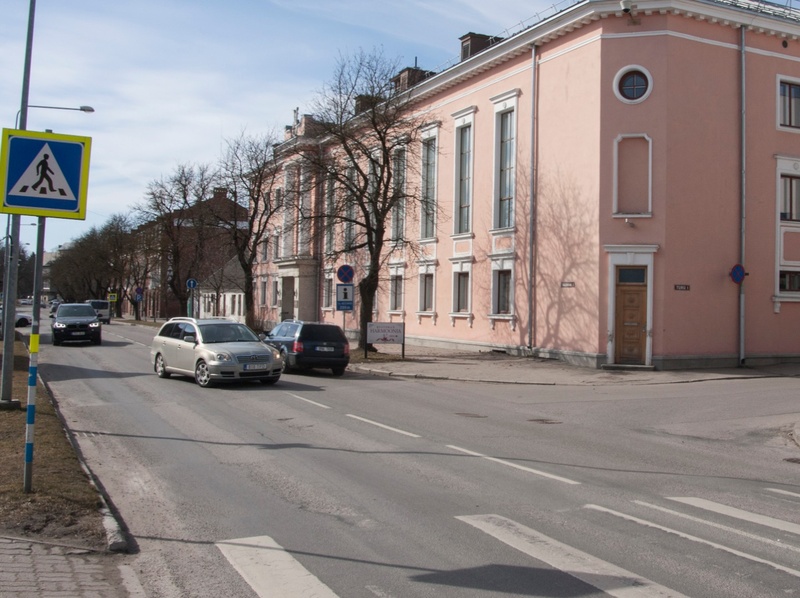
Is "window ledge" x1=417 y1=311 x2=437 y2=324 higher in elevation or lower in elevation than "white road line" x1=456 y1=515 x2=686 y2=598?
higher

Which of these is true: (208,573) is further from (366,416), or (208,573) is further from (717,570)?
(366,416)

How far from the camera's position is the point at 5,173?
282 inches

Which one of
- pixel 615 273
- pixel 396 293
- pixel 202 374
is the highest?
pixel 615 273

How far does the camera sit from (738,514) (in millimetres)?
7320

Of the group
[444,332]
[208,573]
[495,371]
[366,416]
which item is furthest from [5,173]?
[444,332]

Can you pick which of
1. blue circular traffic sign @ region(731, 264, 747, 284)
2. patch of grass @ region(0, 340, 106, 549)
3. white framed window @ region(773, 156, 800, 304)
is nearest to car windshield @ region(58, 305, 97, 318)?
blue circular traffic sign @ region(731, 264, 747, 284)

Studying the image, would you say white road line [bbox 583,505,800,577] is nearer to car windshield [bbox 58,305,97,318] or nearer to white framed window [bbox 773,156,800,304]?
white framed window [bbox 773,156,800,304]

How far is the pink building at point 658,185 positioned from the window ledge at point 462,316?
9.12 feet

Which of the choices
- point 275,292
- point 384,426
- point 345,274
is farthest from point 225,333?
point 275,292

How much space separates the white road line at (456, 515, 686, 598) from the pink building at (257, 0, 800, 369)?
19131mm

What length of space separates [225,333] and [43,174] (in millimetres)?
12362

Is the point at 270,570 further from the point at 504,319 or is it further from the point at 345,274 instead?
the point at 504,319

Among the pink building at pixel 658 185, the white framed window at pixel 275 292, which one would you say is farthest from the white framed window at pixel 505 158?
the white framed window at pixel 275 292

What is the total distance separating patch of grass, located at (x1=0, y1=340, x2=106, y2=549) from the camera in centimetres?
613
